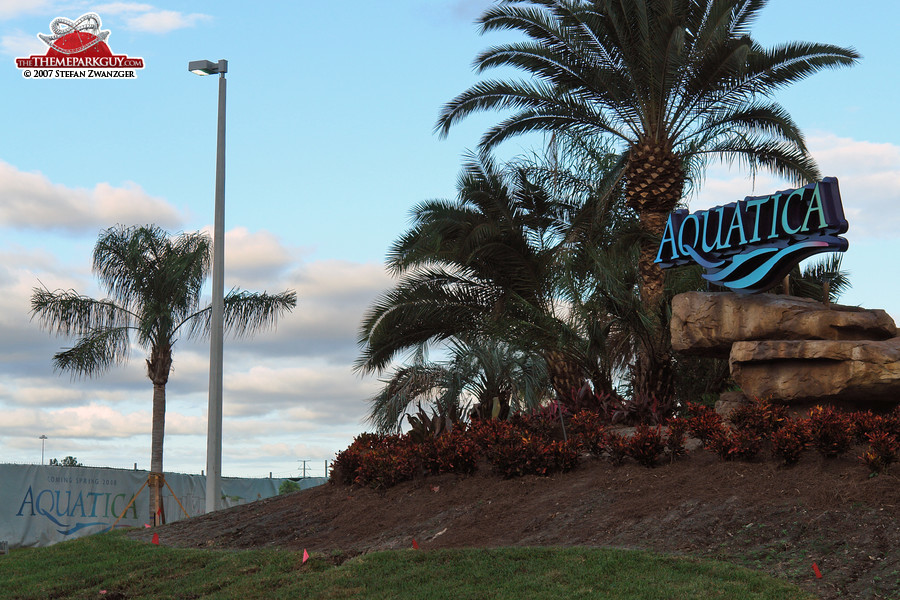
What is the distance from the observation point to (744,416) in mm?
11961

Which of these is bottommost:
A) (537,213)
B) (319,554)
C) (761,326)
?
(319,554)

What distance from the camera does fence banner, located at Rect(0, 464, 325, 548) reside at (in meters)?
20.0

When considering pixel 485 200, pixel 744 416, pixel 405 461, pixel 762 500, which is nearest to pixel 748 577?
pixel 762 500

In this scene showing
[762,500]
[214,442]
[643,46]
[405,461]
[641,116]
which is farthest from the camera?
[641,116]

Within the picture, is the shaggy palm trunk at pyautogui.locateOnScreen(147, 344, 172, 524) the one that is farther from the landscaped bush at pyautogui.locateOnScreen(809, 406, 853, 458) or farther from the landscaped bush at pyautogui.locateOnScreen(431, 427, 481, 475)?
the landscaped bush at pyautogui.locateOnScreen(809, 406, 853, 458)

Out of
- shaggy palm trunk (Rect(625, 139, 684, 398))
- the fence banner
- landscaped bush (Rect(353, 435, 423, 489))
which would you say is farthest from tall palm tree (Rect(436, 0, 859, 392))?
the fence banner

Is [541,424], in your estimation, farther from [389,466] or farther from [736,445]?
[736,445]

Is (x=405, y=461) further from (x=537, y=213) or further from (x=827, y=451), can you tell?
(x=537, y=213)

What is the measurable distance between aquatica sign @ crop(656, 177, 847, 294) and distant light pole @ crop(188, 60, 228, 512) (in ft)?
26.2

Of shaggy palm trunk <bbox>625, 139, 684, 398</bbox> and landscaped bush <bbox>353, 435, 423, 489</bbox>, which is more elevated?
shaggy palm trunk <bbox>625, 139, 684, 398</bbox>

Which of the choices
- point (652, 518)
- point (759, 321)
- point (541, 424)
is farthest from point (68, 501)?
point (759, 321)

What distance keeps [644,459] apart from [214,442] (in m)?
7.83

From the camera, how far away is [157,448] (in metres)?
22.4

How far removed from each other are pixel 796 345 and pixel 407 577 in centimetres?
729
